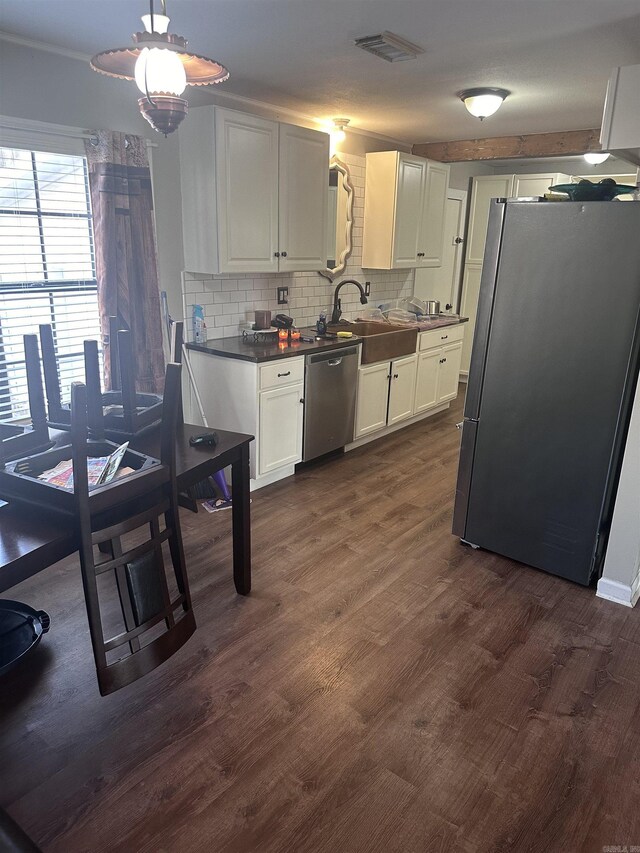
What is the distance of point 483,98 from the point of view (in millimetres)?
3492

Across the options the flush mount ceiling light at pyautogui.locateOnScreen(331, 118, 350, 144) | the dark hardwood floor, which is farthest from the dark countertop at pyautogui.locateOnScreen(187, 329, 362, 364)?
the flush mount ceiling light at pyautogui.locateOnScreen(331, 118, 350, 144)

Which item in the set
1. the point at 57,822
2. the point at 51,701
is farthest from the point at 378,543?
the point at 57,822

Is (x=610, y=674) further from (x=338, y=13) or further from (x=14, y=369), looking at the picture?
(x=14, y=369)

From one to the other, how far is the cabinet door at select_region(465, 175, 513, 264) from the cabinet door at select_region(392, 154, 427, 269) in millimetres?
1273

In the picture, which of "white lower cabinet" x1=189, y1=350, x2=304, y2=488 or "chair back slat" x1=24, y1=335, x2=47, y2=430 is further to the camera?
"white lower cabinet" x1=189, y1=350, x2=304, y2=488

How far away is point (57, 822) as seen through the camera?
1666 mm

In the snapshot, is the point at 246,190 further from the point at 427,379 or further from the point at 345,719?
the point at 345,719

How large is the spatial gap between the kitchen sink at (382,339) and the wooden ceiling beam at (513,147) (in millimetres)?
1717

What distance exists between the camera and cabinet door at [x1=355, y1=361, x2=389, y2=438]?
452 centimetres

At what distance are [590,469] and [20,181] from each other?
10.2 ft

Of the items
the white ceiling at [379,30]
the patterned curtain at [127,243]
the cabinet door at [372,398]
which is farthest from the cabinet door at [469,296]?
the patterned curtain at [127,243]

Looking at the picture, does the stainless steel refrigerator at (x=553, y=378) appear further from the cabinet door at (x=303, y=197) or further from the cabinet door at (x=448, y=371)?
the cabinet door at (x=448, y=371)

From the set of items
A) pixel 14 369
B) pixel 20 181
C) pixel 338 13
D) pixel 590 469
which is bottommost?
pixel 590 469

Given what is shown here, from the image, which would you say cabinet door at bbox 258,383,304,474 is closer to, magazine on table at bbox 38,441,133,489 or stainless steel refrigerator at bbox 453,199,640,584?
stainless steel refrigerator at bbox 453,199,640,584
